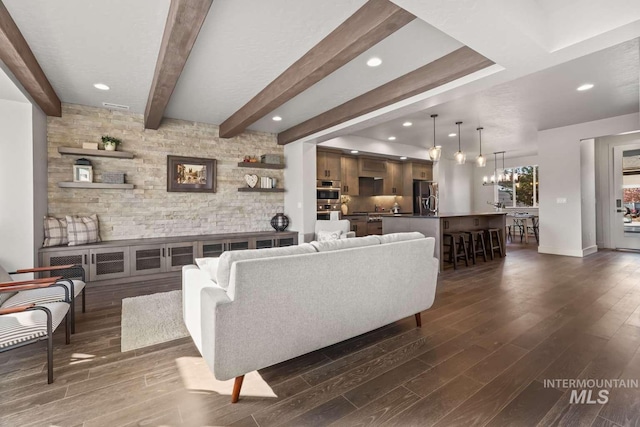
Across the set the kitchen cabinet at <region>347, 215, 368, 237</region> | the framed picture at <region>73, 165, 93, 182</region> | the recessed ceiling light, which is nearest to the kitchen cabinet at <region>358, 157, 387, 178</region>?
the kitchen cabinet at <region>347, 215, 368, 237</region>

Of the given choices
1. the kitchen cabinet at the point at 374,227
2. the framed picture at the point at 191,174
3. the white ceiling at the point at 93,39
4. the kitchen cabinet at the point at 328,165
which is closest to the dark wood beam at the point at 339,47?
the white ceiling at the point at 93,39

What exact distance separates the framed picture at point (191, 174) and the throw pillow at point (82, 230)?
1.26m

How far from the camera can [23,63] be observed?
278 cm

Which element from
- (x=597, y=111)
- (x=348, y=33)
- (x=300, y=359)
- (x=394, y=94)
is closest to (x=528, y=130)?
(x=597, y=111)

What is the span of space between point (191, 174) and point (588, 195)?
28.2 feet

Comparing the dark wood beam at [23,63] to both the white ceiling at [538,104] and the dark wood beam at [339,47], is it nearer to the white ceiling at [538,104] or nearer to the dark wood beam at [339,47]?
the dark wood beam at [339,47]

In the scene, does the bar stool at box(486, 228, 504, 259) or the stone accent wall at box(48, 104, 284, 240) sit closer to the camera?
the stone accent wall at box(48, 104, 284, 240)

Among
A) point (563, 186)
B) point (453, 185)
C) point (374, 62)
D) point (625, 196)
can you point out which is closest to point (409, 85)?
point (374, 62)

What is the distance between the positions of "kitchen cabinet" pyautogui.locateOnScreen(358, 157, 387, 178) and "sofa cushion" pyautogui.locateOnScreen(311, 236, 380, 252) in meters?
5.87

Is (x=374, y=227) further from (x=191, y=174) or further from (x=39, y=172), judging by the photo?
(x=39, y=172)

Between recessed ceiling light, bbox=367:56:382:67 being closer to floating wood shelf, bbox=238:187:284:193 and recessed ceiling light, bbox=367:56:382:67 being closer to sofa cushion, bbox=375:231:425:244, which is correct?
sofa cushion, bbox=375:231:425:244

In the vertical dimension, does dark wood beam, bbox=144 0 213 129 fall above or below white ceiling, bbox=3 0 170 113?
below

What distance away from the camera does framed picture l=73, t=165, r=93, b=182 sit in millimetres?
4469

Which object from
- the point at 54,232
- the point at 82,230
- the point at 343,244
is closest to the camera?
the point at 343,244
